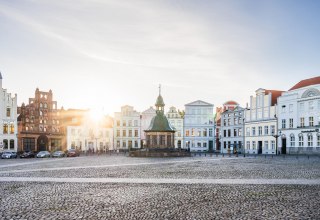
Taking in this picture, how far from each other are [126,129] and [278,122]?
43137mm

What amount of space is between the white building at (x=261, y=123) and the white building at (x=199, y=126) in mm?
13144

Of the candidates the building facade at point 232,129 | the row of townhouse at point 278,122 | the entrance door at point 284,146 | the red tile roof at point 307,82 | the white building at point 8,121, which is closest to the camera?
the row of townhouse at point 278,122

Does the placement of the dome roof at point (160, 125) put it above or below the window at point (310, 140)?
above

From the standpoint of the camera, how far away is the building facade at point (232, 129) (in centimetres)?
8270

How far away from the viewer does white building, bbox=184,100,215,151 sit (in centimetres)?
9150

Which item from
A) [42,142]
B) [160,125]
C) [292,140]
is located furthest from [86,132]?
[292,140]

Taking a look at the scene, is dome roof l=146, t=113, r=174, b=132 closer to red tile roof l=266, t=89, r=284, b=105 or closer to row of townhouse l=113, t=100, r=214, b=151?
red tile roof l=266, t=89, r=284, b=105

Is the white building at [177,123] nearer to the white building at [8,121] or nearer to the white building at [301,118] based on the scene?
the white building at [301,118]

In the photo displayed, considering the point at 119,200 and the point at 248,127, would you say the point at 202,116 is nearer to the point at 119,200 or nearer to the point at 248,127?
the point at 248,127

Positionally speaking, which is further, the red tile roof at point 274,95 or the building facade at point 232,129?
the building facade at point 232,129

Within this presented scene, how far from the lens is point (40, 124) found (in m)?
75.8

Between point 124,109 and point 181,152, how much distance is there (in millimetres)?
40865

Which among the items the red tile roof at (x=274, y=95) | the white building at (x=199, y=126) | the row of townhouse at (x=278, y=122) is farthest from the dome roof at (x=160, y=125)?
the white building at (x=199, y=126)

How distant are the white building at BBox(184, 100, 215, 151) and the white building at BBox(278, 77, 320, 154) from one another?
81.1 feet
